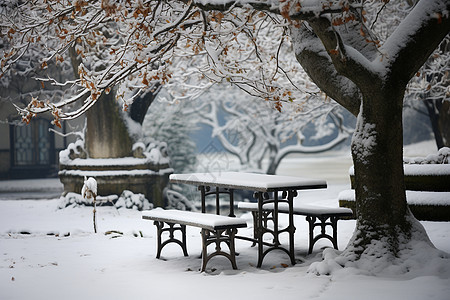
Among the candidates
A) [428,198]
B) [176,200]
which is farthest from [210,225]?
[176,200]

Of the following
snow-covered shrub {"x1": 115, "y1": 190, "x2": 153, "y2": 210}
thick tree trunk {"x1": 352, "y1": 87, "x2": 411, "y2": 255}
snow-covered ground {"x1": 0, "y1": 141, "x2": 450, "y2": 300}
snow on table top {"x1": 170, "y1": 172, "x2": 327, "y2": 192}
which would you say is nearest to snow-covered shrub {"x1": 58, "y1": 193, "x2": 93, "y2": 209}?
snow-covered shrub {"x1": 115, "y1": 190, "x2": 153, "y2": 210}

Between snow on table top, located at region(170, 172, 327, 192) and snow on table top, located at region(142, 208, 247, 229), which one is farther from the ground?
snow on table top, located at region(170, 172, 327, 192)

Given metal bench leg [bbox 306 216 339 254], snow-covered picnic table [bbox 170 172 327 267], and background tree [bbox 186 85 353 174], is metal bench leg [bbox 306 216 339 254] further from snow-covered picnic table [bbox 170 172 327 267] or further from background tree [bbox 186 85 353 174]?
background tree [bbox 186 85 353 174]

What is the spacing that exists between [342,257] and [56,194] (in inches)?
649

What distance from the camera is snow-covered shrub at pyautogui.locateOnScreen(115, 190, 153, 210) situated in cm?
1493

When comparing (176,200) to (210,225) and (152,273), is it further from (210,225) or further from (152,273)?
(210,225)

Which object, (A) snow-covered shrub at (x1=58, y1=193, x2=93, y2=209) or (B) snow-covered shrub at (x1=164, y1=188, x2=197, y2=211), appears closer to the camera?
(A) snow-covered shrub at (x1=58, y1=193, x2=93, y2=209)

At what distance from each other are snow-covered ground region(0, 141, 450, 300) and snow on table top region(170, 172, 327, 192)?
102cm

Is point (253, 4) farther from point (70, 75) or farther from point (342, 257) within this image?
point (70, 75)

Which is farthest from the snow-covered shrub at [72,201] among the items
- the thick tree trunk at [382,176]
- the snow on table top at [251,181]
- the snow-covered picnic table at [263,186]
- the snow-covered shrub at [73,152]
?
the thick tree trunk at [382,176]

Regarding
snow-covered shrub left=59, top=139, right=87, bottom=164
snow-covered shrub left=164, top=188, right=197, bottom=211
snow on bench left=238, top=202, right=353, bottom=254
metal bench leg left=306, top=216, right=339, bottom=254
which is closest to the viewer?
snow on bench left=238, top=202, right=353, bottom=254

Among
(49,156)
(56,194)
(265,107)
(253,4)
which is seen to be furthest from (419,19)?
(49,156)

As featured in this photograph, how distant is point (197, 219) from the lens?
316 inches

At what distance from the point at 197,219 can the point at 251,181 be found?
2.67 ft
